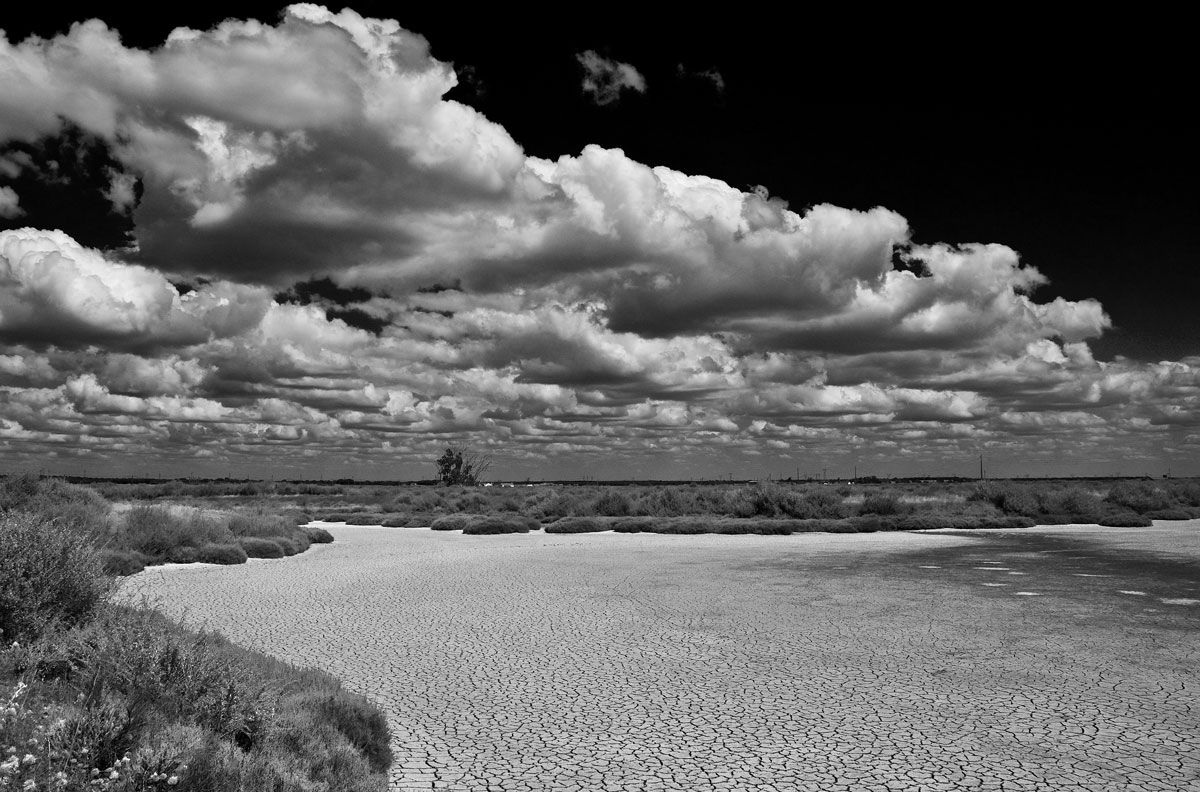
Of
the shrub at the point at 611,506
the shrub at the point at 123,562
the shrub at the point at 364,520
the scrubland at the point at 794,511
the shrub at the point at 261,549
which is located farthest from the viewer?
the shrub at the point at 364,520

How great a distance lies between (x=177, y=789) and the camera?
13.6ft

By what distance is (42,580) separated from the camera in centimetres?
702

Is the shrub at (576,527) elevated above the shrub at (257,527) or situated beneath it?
situated beneath

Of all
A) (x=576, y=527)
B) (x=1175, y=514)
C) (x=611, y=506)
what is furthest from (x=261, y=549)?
(x=1175, y=514)

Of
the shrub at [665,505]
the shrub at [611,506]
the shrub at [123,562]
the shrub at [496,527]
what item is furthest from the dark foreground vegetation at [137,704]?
the shrub at [611,506]

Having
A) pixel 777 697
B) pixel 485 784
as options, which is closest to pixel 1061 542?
pixel 777 697

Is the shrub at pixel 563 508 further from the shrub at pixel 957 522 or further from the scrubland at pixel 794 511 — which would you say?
the shrub at pixel 957 522

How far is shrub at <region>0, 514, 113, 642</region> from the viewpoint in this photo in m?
6.60

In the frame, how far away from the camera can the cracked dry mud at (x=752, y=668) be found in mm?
6004

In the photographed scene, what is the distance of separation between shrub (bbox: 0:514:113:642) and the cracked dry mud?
2640 millimetres

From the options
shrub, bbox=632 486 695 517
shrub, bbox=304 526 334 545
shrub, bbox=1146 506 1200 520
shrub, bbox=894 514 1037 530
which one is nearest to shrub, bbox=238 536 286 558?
shrub, bbox=304 526 334 545

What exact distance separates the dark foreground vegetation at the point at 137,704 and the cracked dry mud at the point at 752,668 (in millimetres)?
707

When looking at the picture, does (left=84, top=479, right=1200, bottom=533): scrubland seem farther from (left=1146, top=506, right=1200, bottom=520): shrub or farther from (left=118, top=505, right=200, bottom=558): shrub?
(left=118, top=505, right=200, bottom=558): shrub

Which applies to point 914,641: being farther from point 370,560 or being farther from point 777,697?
point 370,560
